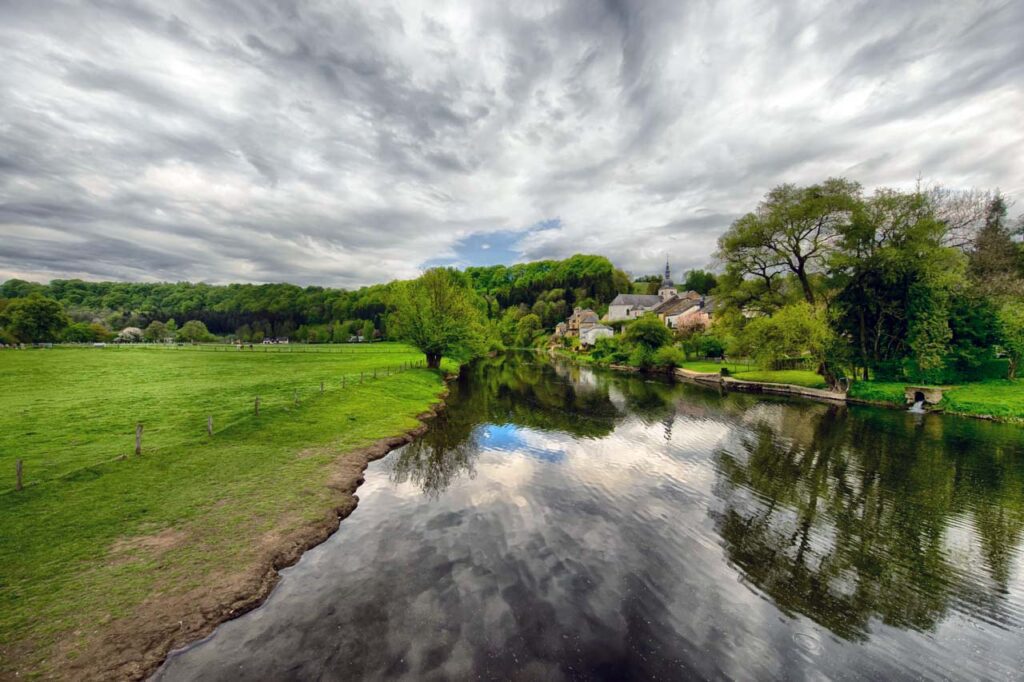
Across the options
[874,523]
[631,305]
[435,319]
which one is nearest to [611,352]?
[435,319]

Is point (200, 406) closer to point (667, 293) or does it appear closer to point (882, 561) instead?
point (882, 561)

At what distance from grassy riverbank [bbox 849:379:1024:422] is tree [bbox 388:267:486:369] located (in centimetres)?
4238

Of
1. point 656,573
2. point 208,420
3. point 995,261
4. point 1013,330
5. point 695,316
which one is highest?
point 995,261

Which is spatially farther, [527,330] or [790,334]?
[527,330]

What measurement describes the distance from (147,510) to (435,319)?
34.8 metres

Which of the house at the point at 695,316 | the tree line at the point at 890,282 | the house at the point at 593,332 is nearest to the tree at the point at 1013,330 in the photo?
the tree line at the point at 890,282

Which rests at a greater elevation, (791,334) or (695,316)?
(695,316)

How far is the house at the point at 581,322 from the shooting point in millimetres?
116062

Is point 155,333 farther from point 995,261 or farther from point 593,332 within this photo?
point 995,261

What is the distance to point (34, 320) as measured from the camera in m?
87.1

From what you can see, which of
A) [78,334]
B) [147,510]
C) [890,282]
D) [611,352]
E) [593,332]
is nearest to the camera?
[147,510]

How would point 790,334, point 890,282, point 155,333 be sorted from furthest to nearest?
point 155,333 → point 790,334 → point 890,282

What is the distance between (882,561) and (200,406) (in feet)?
114

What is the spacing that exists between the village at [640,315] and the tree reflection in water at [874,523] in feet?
213
